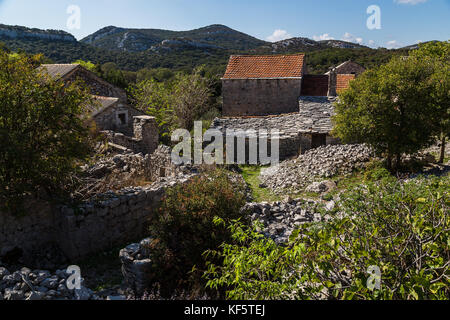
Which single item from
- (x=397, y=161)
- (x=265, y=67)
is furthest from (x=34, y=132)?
(x=265, y=67)

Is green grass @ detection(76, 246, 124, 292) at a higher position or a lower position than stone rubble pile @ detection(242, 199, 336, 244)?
lower

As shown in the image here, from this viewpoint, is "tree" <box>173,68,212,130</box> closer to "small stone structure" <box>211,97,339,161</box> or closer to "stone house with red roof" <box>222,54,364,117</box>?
"stone house with red roof" <box>222,54,364,117</box>

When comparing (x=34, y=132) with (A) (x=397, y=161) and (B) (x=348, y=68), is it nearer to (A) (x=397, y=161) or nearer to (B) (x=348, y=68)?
(A) (x=397, y=161)

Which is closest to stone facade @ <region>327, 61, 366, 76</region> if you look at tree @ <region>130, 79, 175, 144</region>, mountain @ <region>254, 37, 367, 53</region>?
tree @ <region>130, 79, 175, 144</region>

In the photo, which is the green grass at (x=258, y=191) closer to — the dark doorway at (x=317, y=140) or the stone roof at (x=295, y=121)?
the stone roof at (x=295, y=121)

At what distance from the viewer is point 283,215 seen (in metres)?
7.79

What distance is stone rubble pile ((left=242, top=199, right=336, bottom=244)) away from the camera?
7.11 m

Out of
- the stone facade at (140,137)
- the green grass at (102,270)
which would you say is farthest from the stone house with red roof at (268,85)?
the green grass at (102,270)

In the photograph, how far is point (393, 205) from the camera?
4.70 meters

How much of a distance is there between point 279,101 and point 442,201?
1960 centimetres

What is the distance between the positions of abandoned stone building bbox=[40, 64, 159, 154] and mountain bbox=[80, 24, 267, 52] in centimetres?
4726
